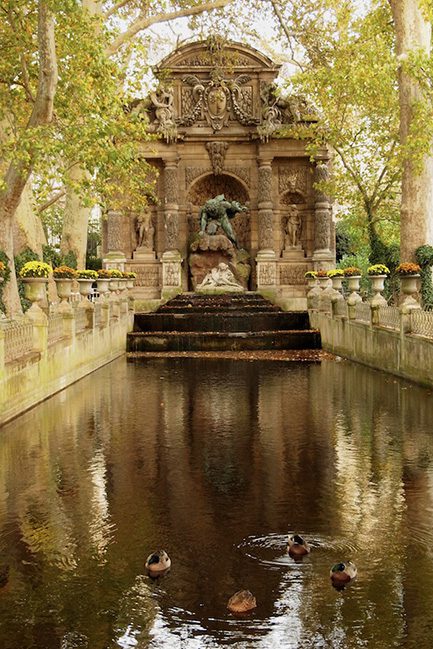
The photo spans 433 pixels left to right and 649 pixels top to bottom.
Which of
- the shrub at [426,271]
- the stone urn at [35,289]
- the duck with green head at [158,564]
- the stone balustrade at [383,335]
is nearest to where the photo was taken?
the duck with green head at [158,564]

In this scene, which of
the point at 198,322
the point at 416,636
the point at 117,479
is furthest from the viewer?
the point at 198,322

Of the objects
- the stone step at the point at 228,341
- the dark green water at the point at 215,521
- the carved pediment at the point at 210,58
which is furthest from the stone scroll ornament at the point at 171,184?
the dark green water at the point at 215,521

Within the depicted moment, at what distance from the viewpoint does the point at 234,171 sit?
31469mm

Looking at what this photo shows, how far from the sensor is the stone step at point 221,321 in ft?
76.8

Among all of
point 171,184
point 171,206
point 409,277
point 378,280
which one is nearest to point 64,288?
point 378,280

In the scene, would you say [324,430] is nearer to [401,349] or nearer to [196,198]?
[401,349]

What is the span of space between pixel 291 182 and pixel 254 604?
91.7 feet

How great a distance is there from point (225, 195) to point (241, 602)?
1127 inches

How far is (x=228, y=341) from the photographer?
21.1 metres

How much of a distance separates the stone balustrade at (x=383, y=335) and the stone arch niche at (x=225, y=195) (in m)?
10.1

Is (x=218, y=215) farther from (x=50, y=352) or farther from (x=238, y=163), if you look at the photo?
(x=50, y=352)

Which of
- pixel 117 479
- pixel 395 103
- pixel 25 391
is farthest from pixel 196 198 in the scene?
pixel 117 479

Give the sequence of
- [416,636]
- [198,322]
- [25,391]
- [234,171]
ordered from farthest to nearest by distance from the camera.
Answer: [234,171] → [198,322] → [25,391] → [416,636]

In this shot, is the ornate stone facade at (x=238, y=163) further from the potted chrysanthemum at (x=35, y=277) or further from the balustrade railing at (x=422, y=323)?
the potted chrysanthemum at (x=35, y=277)
